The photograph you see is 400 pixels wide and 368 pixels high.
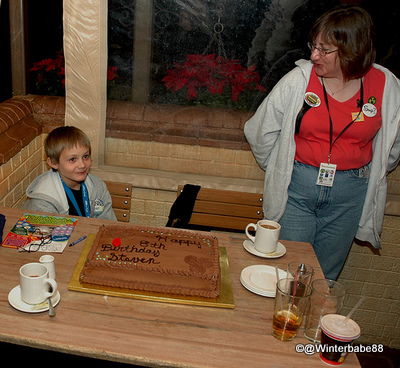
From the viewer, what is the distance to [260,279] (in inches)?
65.2

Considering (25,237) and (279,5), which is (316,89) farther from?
(25,237)

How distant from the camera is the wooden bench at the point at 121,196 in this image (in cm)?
266

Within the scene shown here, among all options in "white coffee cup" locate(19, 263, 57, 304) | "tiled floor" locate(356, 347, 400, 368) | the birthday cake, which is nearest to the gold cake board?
the birthday cake

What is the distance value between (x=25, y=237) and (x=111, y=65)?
1.34 m

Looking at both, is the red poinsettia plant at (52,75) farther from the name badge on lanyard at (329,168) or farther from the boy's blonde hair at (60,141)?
the name badge on lanyard at (329,168)

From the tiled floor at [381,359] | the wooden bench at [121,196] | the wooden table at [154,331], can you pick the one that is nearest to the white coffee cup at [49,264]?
the wooden table at [154,331]

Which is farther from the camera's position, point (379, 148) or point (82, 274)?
point (379, 148)

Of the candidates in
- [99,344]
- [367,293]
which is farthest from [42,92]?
[367,293]

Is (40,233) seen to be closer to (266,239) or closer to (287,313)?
(266,239)

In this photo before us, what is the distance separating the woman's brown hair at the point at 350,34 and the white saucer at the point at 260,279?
3.33 feet

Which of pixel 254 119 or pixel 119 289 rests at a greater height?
pixel 254 119

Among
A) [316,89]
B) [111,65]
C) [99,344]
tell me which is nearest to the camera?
[99,344]

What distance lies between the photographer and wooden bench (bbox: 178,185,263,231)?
2.68 m

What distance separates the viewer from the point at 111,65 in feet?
8.87
